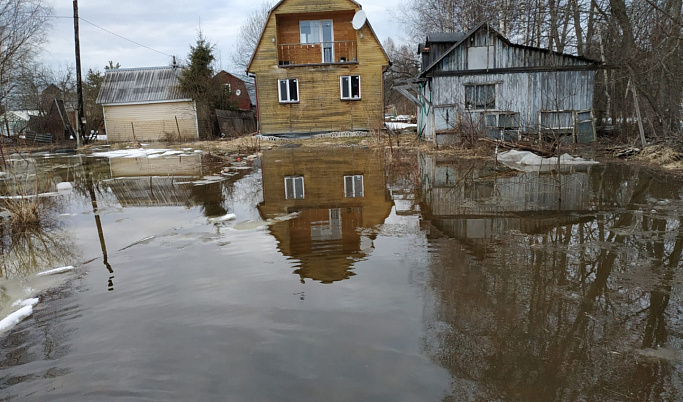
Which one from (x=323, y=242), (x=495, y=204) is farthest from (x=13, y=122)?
(x=495, y=204)

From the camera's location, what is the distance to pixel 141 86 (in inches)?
1232

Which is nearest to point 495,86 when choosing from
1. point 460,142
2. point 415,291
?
point 460,142

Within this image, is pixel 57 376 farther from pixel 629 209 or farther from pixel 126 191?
pixel 126 191

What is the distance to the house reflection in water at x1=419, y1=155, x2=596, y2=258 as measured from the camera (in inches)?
238

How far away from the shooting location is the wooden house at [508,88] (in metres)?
17.4

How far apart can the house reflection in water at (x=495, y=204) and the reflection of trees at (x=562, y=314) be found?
35 cm

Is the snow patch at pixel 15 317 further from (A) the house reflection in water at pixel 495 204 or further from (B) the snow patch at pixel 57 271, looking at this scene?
(A) the house reflection in water at pixel 495 204

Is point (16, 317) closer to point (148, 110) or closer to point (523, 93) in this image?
point (523, 93)

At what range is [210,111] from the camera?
29609mm

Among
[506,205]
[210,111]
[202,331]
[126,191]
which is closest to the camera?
[202,331]

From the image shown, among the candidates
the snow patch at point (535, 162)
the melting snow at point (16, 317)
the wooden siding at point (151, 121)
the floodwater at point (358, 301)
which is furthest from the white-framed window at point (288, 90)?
the melting snow at point (16, 317)

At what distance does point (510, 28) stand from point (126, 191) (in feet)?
76.4

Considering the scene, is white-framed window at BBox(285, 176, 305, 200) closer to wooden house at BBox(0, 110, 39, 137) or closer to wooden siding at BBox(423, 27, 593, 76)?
wooden siding at BBox(423, 27, 593, 76)

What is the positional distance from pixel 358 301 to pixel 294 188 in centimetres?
631
